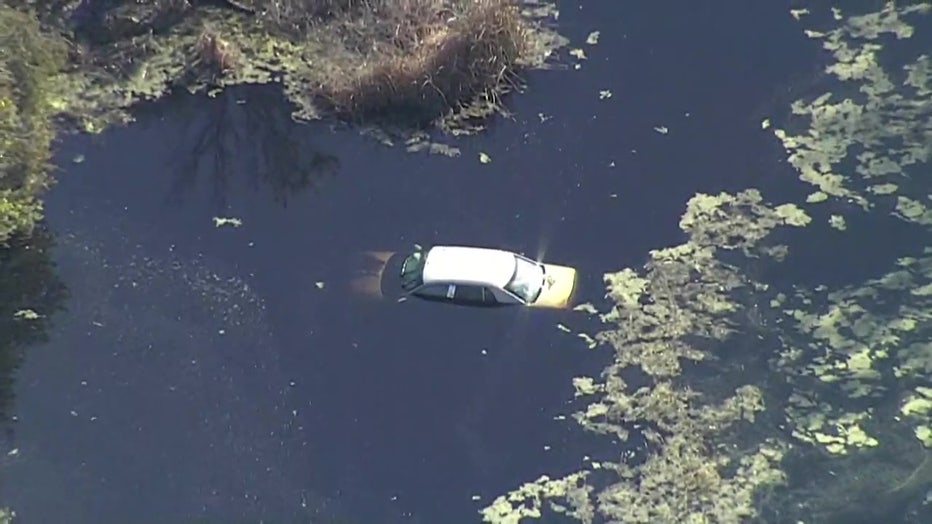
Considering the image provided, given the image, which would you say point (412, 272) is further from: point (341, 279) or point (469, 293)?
point (341, 279)

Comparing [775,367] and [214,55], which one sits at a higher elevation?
[214,55]

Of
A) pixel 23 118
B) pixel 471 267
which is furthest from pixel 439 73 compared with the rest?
pixel 23 118

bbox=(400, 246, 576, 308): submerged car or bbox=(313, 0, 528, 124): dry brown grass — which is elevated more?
bbox=(313, 0, 528, 124): dry brown grass

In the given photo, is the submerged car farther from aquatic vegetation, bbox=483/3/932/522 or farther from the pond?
aquatic vegetation, bbox=483/3/932/522

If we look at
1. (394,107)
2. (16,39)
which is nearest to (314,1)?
(394,107)

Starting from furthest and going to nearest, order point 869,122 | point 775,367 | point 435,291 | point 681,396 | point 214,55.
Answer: point 214,55, point 869,122, point 435,291, point 775,367, point 681,396

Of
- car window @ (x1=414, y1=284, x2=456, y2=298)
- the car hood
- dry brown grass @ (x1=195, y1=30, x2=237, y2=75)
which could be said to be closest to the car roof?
car window @ (x1=414, y1=284, x2=456, y2=298)

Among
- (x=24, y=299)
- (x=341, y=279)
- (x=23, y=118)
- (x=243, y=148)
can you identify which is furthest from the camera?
(x=243, y=148)
